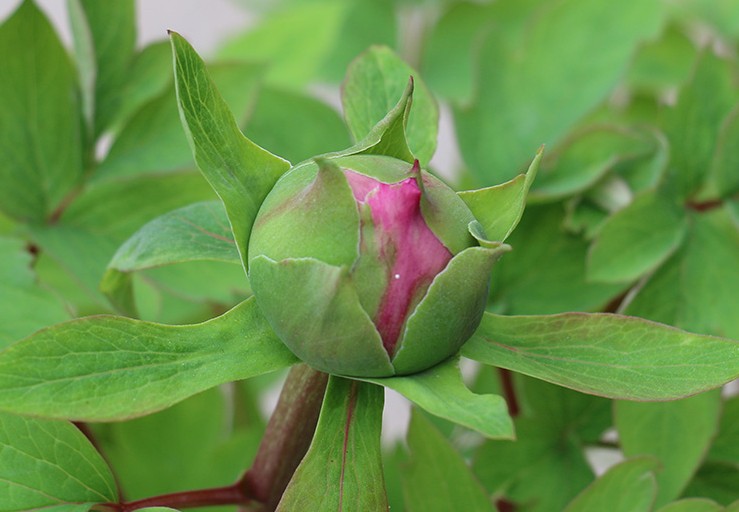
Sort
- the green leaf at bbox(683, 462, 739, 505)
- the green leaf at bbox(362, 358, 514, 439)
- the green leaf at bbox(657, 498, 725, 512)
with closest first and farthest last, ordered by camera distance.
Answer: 1. the green leaf at bbox(362, 358, 514, 439)
2. the green leaf at bbox(657, 498, 725, 512)
3. the green leaf at bbox(683, 462, 739, 505)

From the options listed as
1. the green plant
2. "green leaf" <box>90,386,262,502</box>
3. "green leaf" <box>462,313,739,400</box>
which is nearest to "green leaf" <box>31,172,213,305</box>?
the green plant

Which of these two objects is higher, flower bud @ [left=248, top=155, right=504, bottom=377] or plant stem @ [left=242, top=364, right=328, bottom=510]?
flower bud @ [left=248, top=155, right=504, bottom=377]

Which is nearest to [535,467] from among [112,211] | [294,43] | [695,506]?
[695,506]

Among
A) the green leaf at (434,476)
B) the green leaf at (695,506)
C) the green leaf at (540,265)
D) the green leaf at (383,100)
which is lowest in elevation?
the green leaf at (695,506)

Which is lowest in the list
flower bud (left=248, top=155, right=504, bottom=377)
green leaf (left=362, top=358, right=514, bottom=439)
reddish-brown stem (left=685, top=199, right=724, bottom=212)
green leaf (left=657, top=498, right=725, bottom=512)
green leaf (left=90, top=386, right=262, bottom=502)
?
green leaf (left=90, top=386, right=262, bottom=502)

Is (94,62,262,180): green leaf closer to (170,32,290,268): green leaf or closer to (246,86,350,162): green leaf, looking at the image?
(246,86,350,162): green leaf

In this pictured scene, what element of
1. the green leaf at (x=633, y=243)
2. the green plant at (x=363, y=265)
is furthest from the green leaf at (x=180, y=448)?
the green leaf at (x=633, y=243)

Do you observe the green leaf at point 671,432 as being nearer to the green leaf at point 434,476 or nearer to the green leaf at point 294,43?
the green leaf at point 434,476

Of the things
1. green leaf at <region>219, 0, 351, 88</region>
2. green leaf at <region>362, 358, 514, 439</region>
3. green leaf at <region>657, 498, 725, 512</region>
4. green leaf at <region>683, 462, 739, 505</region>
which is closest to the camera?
green leaf at <region>362, 358, 514, 439</region>
